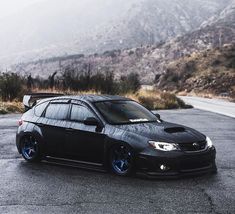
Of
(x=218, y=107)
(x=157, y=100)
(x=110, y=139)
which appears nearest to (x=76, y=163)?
(x=110, y=139)

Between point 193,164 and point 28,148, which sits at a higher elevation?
point 193,164

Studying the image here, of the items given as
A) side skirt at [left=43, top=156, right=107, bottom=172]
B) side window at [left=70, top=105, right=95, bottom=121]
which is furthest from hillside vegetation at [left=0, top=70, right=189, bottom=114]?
side window at [left=70, top=105, right=95, bottom=121]

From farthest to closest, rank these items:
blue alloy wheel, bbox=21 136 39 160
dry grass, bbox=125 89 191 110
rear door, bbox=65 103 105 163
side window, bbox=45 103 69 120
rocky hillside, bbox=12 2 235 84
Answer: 1. rocky hillside, bbox=12 2 235 84
2. dry grass, bbox=125 89 191 110
3. blue alloy wheel, bbox=21 136 39 160
4. side window, bbox=45 103 69 120
5. rear door, bbox=65 103 105 163

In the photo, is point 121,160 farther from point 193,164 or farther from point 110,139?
point 193,164

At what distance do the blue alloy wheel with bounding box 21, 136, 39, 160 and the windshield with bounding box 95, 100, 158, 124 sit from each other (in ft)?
5.71

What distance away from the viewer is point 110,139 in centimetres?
963

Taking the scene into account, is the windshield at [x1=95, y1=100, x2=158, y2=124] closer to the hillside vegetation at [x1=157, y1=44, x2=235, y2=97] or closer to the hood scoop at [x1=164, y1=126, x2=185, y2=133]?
the hood scoop at [x1=164, y1=126, x2=185, y2=133]

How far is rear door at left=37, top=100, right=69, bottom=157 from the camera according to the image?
10.5 m

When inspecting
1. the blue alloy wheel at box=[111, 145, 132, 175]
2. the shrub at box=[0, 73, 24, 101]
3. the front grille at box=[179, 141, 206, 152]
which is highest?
the front grille at box=[179, 141, 206, 152]

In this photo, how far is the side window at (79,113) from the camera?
33.7 feet

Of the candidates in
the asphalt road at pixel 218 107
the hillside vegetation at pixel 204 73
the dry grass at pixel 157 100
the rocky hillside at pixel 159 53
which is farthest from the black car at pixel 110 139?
the rocky hillside at pixel 159 53

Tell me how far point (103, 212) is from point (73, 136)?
126 inches

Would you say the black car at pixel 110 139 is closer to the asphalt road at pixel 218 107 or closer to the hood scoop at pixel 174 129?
the hood scoop at pixel 174 129

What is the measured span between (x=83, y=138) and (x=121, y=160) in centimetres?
90
